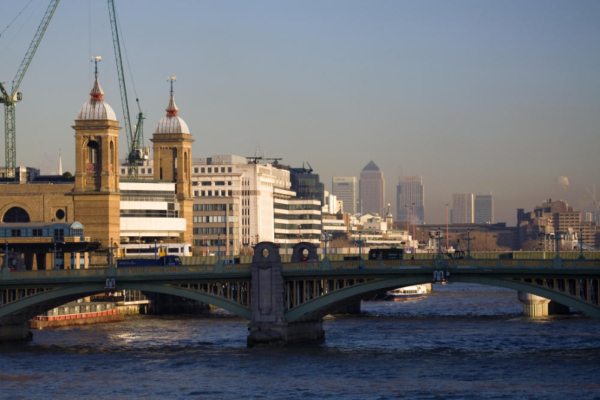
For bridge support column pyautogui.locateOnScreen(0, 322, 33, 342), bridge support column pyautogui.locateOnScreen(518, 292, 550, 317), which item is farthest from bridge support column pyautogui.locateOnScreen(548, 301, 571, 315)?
bridge support column pyautogui.locateOnScreen(0, 322, 33, 342)

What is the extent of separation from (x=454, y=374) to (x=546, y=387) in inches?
382

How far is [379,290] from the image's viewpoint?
120 metres

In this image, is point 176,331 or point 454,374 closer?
point 454,374

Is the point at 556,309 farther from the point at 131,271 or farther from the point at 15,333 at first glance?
the point at 15,333

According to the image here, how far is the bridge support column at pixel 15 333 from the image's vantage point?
131875 mm

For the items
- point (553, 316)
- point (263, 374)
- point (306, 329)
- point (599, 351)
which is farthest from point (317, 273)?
point (553, 316)

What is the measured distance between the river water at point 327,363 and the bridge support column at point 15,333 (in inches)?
68.1

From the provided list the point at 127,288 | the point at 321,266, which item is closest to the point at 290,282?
the point at 321,266

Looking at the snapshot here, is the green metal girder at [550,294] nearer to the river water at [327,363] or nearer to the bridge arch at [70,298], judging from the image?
the river water at [327,363]

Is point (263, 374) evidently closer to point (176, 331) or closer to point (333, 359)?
point (333, 359)

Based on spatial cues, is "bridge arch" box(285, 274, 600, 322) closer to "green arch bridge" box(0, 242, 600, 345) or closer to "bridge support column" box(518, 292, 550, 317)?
"green arch bridge" box(0, 242, 600, 345)

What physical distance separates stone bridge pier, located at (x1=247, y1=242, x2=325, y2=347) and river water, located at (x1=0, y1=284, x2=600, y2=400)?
240 centimetres

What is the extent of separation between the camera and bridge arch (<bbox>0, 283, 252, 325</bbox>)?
12294cm

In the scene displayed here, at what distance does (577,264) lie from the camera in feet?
359
